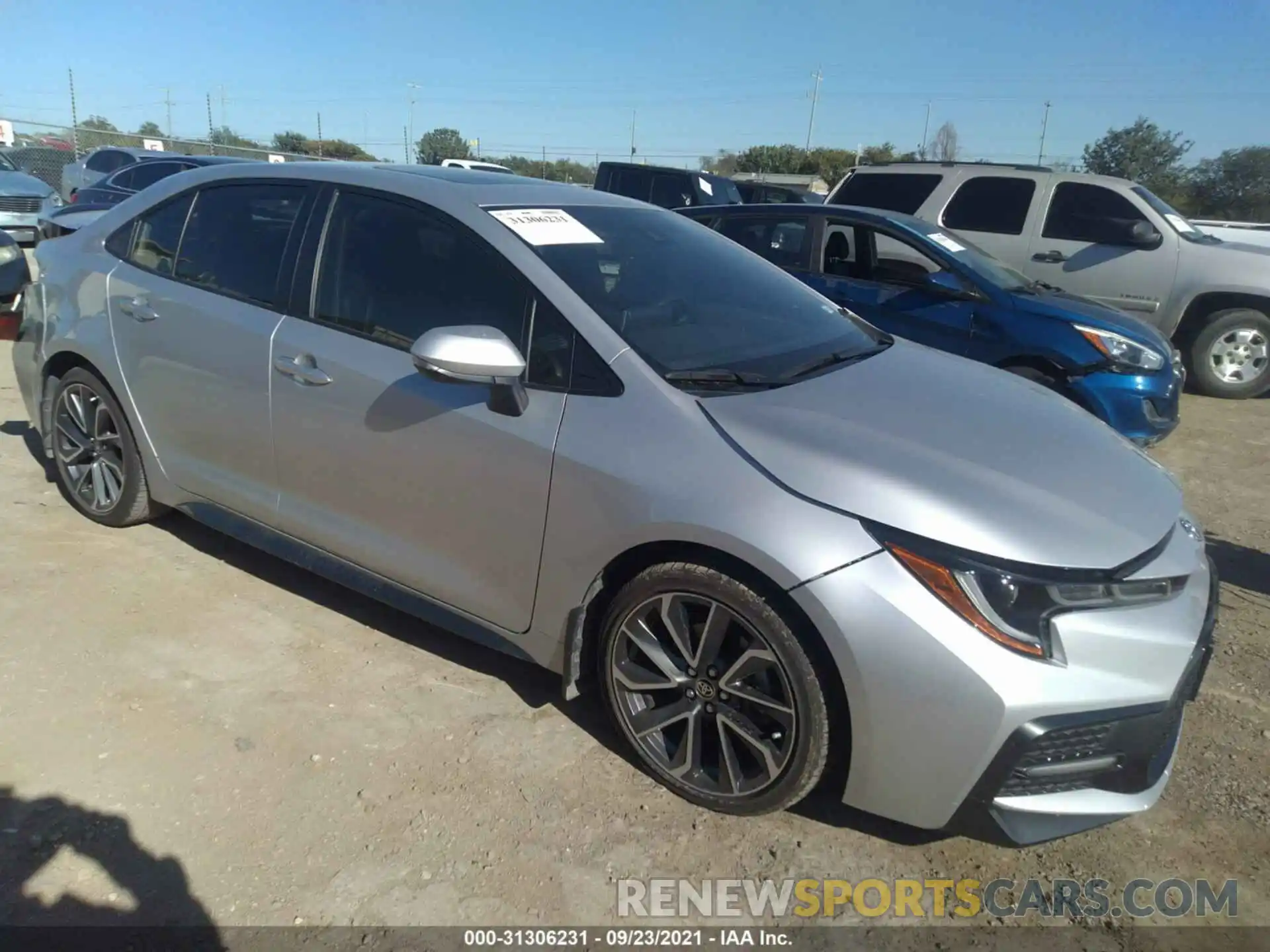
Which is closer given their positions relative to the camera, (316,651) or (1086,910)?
(1086,910)

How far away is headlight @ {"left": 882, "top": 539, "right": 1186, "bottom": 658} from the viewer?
7.01 feet

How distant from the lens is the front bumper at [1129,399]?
5594mm

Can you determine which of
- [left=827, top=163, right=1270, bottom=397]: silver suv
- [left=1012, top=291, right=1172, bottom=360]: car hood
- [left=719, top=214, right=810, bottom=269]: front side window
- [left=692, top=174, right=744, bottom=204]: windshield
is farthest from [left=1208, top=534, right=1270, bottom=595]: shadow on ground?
[left=692, top=174, right=744, bottom=204]: windshield

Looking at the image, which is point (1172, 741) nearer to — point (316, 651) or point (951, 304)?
point (316, 651)

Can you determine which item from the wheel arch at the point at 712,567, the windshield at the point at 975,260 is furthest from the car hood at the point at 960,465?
the windshield at the point at 975,260

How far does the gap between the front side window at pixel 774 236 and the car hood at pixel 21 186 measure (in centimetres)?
1252

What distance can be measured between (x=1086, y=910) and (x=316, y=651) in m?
2.59

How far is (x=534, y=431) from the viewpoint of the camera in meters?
2.67

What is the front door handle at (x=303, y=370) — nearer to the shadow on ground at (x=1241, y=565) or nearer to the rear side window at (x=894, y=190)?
the shadow on ground at (x=1241, y=565)

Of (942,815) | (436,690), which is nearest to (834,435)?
(942,815)

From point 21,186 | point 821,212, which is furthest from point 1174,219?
point 21,186

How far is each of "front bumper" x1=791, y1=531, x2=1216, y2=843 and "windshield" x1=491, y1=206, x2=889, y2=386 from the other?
2.87 ft

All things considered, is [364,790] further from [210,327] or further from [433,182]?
[433,182]

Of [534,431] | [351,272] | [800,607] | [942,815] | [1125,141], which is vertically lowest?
[942,815]
